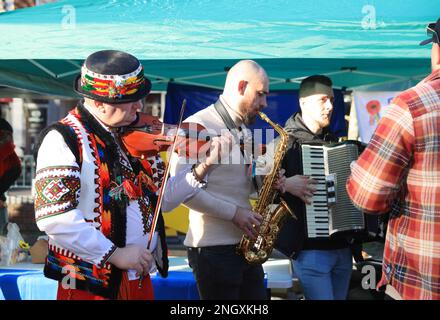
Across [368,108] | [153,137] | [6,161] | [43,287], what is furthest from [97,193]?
[368,108]

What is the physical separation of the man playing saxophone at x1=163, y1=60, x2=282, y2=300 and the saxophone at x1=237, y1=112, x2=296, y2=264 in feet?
0.22

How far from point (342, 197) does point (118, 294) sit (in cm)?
178

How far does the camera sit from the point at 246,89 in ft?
9.88

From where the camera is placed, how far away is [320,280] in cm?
338

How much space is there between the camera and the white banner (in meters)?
6.32

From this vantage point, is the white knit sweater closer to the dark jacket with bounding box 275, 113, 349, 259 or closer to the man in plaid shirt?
the dark jacket with bounding box 275, 113, 349, 259

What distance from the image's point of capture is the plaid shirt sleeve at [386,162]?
1.98m

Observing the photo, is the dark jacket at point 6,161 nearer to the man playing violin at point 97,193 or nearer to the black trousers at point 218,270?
the black trousers at point 218,270

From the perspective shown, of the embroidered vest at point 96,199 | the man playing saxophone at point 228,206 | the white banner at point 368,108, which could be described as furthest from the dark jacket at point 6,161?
the white banner at point 368,108

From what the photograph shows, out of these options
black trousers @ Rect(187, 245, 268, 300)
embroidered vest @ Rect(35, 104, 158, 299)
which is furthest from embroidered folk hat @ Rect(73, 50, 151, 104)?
black trousers @ Rect(187, 245, 268, 300)

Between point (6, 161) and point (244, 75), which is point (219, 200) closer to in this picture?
point (244, 75)

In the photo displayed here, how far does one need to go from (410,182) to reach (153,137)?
101 cm
